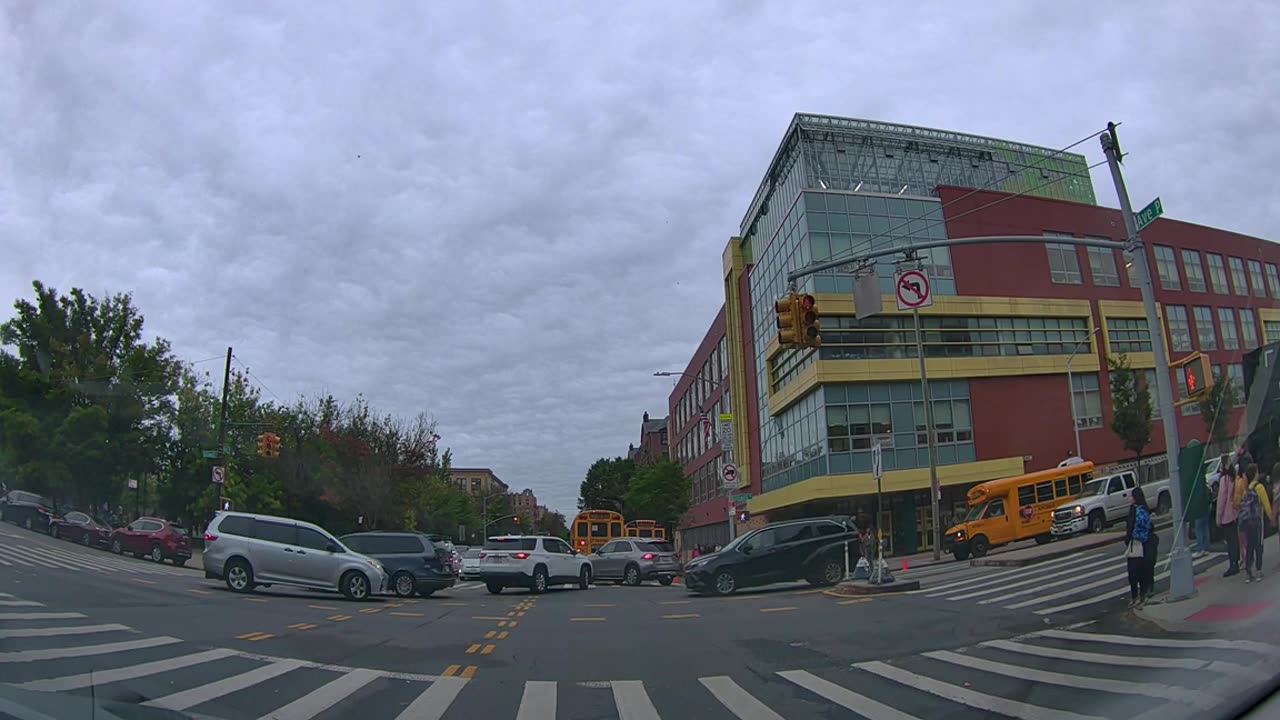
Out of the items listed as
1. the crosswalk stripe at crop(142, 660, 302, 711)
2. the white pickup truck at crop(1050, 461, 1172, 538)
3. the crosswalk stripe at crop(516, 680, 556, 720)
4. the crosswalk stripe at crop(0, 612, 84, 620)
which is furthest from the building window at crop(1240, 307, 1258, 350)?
the crosswalk stripe at crop(0, 612, 84, 620)

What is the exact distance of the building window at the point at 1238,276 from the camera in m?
11.6

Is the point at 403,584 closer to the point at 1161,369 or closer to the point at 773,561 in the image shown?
the point at 773,561

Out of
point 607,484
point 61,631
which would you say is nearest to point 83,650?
point 61,631

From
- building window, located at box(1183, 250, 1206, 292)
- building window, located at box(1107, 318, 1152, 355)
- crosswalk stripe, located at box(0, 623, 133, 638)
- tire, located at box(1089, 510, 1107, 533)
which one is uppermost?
building window, located at box(1107, 318, 1152, 355)

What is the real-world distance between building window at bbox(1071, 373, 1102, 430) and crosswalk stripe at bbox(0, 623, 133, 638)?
31829 mm

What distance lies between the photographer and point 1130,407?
25.2 m

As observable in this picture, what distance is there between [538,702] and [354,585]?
12439 millimetres

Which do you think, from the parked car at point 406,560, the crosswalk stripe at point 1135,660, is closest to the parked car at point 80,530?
the parked car at point 406,560

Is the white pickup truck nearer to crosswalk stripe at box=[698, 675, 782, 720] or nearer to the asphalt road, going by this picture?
the asphalt road

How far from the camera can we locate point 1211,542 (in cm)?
1177

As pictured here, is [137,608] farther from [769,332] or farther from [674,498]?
[674,498]

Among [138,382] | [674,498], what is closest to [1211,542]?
[138,382]

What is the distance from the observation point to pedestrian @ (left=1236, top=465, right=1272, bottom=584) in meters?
8.13

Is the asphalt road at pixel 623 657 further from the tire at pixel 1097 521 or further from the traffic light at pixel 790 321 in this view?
the tire at pixel 1097 521
